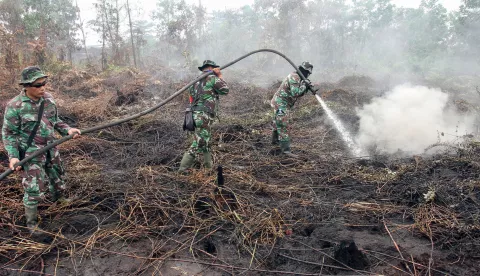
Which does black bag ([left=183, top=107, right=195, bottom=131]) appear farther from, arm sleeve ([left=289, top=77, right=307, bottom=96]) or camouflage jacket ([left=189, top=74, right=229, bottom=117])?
arm sleeve ([left=289, top=77, right=307, bottom=96])

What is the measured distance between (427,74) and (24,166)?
23308 mm

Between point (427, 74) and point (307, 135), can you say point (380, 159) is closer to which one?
point (307, 135)

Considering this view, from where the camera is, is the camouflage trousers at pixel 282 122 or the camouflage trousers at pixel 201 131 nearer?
the camouflage trousers at pixel 201 131

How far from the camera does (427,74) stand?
20.9 meters

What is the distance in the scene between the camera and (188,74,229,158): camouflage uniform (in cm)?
494

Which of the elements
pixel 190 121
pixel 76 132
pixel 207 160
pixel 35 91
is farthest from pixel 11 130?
pixel 207 160

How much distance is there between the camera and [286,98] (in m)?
6.37

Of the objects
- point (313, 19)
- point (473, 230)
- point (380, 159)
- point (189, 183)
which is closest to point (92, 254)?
point (189, 183)

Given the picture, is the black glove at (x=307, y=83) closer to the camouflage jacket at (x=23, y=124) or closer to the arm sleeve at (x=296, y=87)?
the arm sleeve at (x=296, y=87)

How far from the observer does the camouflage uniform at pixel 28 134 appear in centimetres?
341

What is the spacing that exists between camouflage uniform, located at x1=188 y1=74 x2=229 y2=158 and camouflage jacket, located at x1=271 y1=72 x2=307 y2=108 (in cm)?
173

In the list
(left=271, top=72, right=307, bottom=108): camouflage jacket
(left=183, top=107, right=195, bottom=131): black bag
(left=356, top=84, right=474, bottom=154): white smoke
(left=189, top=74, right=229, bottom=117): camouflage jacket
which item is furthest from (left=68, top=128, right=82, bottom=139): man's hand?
(left=356, top=84, right=474, bottom=154): white smoke

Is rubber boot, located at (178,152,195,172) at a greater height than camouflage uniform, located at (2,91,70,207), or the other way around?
camouflage uniform, located at (2,91,70,207)

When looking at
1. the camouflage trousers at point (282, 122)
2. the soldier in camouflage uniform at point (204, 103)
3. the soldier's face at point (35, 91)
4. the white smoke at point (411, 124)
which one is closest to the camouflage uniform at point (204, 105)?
the soldier in camouflage uniform at point (204, 103)
